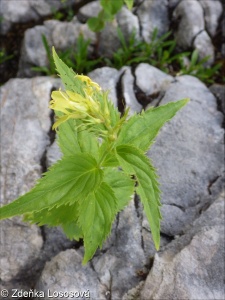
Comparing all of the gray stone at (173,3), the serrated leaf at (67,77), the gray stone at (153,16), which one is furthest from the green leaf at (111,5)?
the serrated leaf at (67,77)

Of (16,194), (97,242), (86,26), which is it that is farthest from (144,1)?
(97,242)

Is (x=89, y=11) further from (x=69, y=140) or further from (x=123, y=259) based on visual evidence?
(x=123, y=259)

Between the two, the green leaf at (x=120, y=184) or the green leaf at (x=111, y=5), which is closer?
the green leaf at (x=120, y=184)

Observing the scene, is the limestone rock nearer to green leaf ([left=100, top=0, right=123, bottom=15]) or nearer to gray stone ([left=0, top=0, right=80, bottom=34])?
green leaf ([left=100, top=0, right=123, bottom=15])

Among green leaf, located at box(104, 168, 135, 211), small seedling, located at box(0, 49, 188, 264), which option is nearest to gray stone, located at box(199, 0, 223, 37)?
green leaf, located at box(104, 168, 135, 211)

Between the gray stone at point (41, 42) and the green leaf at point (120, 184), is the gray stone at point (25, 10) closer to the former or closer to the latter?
the gray stone at point (41, 42)

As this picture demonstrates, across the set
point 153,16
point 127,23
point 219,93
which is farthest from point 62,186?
point 153,16
